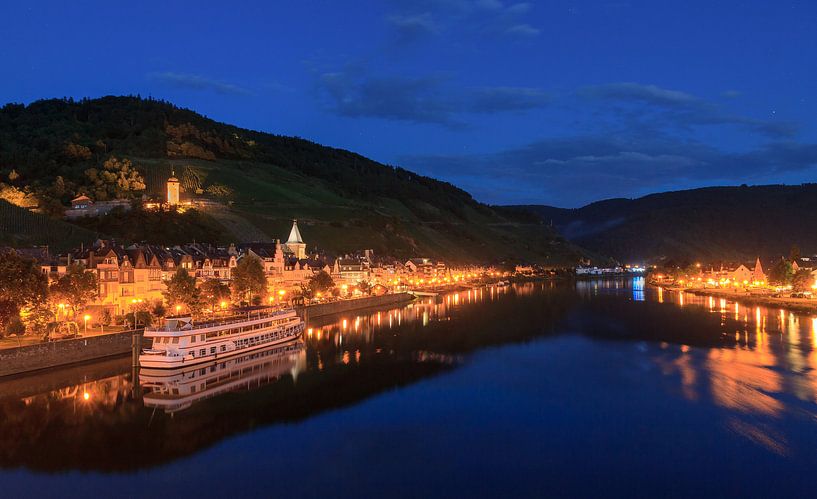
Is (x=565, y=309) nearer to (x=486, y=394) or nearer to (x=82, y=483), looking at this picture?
(x=486, y=394)

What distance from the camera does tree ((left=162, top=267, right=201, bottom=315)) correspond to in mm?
51312

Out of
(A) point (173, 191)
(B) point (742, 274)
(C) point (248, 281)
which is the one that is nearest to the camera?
(C) point (248, 281)

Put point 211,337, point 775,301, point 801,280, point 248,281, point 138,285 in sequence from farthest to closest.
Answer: point 801,280, point 775,301, point 248,281, point 138,285, point 211,337

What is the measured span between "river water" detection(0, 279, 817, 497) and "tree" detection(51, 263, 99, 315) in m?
7.42

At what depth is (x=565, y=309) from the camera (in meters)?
87.9

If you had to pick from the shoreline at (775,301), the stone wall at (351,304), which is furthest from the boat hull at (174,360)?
the shoreline at (775,301)

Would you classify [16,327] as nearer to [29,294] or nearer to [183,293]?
[29,294]

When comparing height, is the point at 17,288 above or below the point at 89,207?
below

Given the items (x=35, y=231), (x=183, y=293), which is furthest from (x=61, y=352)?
(x=35, y=231)

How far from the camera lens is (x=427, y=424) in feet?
98.4

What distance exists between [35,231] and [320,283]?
130ft

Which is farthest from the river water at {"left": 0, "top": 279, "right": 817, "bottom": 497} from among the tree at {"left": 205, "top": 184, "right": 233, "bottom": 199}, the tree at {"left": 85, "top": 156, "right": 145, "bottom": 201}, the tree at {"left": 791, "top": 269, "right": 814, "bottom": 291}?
the tree at {"left": 205, "top": 184, "right": 233, "bottom": 199}

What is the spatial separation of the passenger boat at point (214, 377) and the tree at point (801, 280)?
8230 cm

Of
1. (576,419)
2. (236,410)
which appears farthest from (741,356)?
(236,410)
